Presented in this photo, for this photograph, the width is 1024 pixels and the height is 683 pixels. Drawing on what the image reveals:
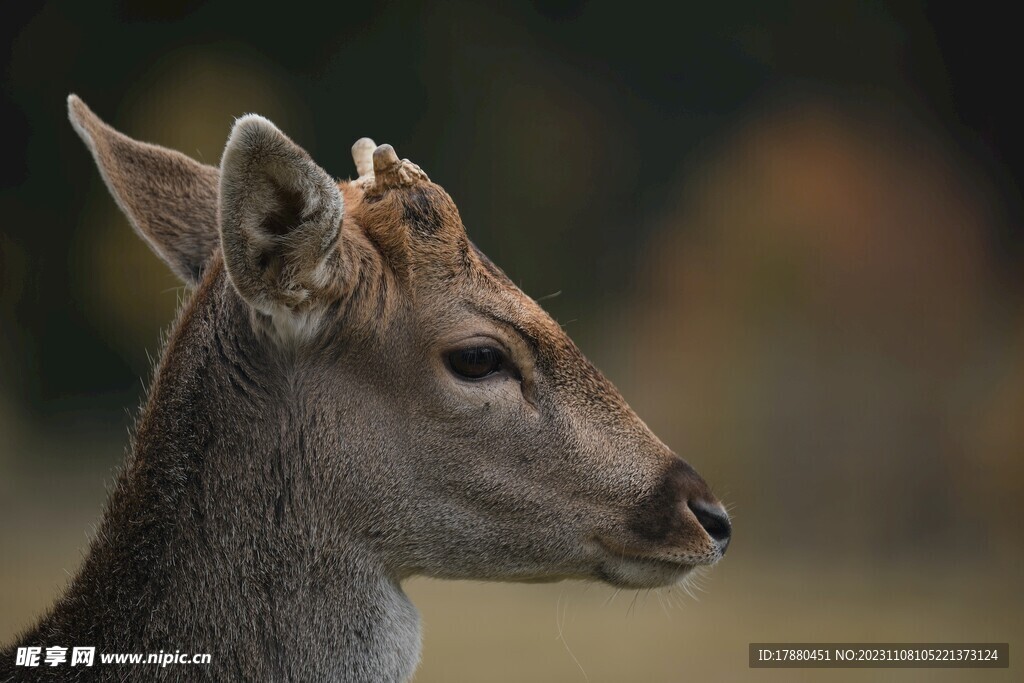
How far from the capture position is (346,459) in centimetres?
409

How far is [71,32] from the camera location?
52.7 ft

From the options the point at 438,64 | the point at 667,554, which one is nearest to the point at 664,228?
the point at 438,64

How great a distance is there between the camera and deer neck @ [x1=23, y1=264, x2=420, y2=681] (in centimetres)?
390

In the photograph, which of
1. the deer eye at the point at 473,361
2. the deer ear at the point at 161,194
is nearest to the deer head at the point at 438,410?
the deer eye at the point at 473,361

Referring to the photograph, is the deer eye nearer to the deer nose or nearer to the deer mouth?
the deer mouth

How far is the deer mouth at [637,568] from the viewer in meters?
4.34

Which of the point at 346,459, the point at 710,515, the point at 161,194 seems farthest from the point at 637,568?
the point at 161,194

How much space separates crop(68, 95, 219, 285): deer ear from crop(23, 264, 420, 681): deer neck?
0.77 metres

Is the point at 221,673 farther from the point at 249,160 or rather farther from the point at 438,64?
the point at 438,64

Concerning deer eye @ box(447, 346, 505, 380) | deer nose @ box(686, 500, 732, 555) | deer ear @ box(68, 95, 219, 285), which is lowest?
deer nose @ box(686, 500, 732, 555)

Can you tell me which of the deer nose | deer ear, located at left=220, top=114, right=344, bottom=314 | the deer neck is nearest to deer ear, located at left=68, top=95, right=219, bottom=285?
the deer neck

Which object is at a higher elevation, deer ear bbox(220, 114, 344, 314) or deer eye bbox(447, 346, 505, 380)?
deer ear bbox(220, 114, 344, 314)

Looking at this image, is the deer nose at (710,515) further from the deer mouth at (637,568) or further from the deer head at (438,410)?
the deer mouth at (637,568)

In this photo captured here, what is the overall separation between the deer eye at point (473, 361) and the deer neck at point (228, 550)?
591 millimetres
